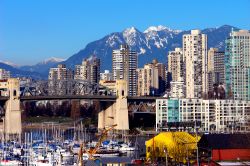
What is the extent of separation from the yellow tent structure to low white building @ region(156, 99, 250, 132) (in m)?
33.7

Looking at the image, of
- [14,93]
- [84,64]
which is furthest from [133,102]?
[84,64]

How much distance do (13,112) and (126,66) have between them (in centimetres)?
5017

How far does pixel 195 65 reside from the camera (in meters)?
99.9

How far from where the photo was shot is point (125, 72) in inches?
4525

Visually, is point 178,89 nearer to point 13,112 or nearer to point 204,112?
A: point 204,112

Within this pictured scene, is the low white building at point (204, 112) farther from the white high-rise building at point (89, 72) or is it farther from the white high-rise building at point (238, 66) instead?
the white high-rise building at point (89, 72)

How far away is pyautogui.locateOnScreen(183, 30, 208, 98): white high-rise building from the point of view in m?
95.1

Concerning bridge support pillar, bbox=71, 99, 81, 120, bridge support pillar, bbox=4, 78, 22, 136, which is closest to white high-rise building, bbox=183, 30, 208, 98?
bridge support pillar, bbox=71, 99, 81, 120

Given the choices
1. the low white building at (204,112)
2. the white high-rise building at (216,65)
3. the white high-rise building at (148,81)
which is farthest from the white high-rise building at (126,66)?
the low white building at (204,112)

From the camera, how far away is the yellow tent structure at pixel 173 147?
30891mm

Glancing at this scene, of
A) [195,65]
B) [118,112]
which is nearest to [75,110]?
[195,65]

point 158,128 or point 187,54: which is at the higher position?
point 187,54

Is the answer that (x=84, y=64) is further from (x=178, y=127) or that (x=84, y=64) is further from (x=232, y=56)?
(x=178, y=127)

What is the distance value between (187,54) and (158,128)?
3689 cm
